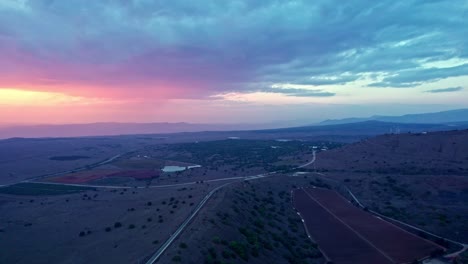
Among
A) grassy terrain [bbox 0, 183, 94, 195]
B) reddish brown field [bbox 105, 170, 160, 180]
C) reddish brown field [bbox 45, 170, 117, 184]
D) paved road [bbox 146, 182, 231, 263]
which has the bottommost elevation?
grassy terrain [bbox 0, 183, 94, 195]

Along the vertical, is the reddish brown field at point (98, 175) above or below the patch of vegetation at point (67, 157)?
below

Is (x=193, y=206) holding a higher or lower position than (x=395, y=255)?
higher

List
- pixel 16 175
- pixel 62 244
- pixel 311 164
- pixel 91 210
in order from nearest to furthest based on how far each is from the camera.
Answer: pixel 62 244, pixel 91 210, pixel 311 164, pixel 16 175

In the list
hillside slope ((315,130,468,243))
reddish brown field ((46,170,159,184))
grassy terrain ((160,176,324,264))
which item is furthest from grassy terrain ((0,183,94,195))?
hillside slope ((315,130,468,243))

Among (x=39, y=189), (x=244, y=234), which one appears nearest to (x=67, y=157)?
(x=39, y=189)

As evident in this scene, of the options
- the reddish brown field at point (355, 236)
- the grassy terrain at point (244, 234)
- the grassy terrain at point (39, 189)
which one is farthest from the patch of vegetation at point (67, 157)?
the reddish brown field at point (355, 236)

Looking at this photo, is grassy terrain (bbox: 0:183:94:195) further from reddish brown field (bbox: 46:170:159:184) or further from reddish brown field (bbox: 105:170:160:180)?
reddish brown field (bbox: 105:170:160:180)

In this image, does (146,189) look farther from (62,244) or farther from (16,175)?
(16,175)

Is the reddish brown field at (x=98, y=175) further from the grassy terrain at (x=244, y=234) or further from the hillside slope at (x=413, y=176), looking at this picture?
the grassy terrain at (x=244, y=234)

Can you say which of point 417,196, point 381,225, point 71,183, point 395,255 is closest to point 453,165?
point 417,196
